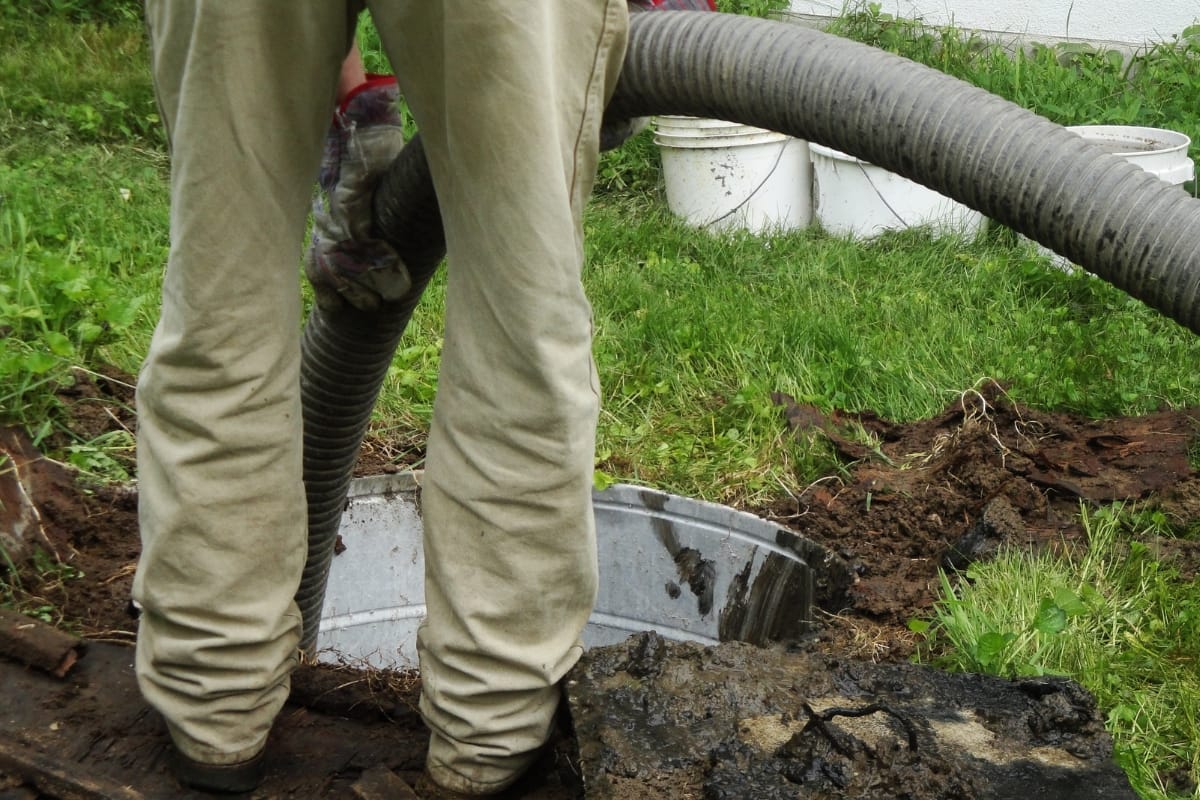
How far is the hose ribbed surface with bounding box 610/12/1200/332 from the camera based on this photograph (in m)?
1.69

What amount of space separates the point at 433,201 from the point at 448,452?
47 centimetres

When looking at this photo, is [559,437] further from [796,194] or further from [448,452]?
[796,194]

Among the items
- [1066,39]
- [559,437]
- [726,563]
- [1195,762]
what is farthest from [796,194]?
[559,437]

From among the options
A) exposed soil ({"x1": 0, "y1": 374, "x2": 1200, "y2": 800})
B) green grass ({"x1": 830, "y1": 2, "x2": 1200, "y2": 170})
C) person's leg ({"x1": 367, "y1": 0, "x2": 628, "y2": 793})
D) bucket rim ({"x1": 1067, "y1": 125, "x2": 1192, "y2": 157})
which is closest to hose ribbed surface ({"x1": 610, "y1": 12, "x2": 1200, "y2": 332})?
person's leg ({"x1": 367, "y1": 0, "x2": 628, "y2": 793})

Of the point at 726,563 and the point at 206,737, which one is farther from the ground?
the point at 206,737

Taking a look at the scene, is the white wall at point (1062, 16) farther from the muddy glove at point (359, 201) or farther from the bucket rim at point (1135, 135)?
the muddy glove at point (359, 201)

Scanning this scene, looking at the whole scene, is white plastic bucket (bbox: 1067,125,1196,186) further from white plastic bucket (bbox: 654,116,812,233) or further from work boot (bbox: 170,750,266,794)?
work boot (bbox: 170,750,266,794)

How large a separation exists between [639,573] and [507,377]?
4.90 ft

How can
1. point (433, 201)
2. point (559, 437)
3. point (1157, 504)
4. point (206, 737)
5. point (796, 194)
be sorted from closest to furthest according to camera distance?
point (559, 437)
point (206, 737)
point (433, 201)
point (1157, 504)
point (796, 194)

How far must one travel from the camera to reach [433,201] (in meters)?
2.04

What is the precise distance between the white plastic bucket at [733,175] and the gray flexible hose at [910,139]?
3062 mm

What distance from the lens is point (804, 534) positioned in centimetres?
300

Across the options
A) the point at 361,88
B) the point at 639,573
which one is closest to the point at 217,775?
the point at 361,88

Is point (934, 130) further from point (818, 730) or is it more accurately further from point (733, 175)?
point (733, 175)
